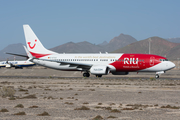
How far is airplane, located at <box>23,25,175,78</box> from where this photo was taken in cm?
4325

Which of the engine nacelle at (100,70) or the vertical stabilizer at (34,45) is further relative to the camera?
the vertical stabilizer at (34,45)

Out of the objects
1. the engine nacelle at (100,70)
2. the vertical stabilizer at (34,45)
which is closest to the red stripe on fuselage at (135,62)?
the engine nacelle at (100,70)

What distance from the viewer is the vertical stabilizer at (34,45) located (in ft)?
164

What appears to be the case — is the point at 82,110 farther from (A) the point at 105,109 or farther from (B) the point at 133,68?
(B) the point at 133,68

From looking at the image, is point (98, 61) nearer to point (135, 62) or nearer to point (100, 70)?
point (100, 70)

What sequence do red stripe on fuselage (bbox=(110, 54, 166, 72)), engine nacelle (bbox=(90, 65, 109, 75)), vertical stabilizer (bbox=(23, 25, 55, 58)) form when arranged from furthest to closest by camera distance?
vertical stabilizer (bbox=(23, 25, 55, 58))
red stripe on fuselage (bbox=(110, 54, 166, 72))
engine nacelle (bbox=(90, 65, 109, 75))

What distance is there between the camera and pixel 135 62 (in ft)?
142

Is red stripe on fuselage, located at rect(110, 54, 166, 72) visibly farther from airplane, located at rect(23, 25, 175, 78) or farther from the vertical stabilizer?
the vertical stabilizer

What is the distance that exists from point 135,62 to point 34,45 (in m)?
18.4

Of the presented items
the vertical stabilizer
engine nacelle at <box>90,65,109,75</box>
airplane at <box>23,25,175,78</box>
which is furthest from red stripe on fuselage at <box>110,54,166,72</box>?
the vertical stabilizer

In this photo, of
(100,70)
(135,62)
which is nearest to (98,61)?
(100,70)

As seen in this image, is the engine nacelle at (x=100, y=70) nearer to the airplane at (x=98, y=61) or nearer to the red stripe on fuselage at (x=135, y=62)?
the airplane at (x=98, y=61)

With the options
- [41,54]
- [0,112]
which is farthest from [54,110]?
[41,54]

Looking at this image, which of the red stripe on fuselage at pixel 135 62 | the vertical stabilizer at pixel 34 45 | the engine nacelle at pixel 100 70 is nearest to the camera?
the engine nacelle at pixel 100 70
